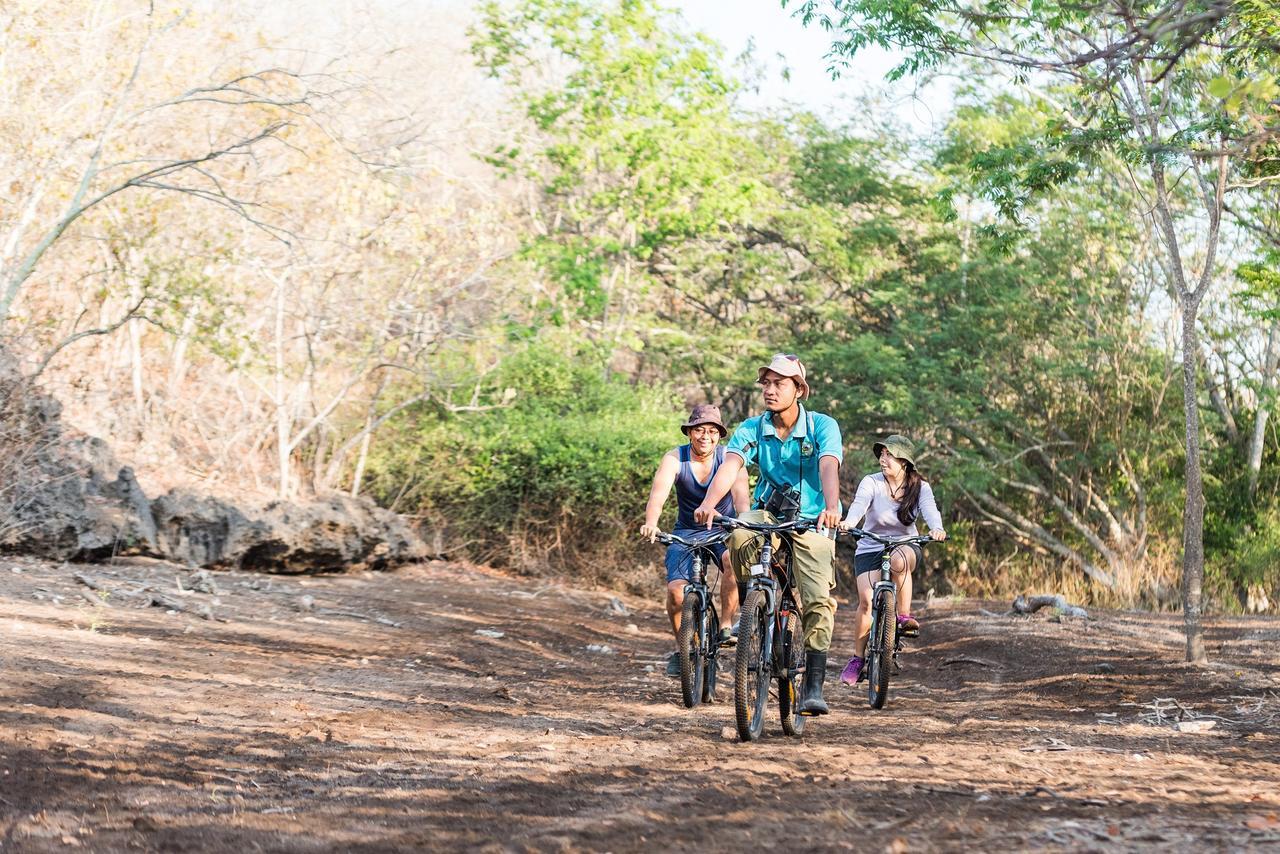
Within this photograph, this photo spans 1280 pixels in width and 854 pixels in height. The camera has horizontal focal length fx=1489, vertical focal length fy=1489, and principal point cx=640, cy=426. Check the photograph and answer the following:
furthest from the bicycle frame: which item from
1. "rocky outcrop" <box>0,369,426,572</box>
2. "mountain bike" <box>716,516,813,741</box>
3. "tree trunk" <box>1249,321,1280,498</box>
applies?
"tree trunk" <box>1249,321,1280,498</box>

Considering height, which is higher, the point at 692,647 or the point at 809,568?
the point at 809,568

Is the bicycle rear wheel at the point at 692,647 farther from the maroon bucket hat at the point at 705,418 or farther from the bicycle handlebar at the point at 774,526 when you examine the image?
the maroon bucket hat at the point at 705,418

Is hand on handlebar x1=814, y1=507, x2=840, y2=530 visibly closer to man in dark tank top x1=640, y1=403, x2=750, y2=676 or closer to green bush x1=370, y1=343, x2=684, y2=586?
man in dark tank top x1=640, y1=403, x2=750, y2=676

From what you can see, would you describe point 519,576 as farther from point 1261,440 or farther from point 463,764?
point 463,764

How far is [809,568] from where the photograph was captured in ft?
26.3

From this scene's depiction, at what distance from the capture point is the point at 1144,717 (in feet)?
30.5

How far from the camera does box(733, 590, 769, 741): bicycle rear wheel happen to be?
749 centimetres

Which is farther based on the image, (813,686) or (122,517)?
(122,517)

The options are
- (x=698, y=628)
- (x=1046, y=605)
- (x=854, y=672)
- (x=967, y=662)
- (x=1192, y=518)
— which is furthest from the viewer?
(x=1046, y=605)

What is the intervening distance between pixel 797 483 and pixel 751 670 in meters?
1.15

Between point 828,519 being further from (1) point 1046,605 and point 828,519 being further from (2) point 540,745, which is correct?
(1) point 1046,605

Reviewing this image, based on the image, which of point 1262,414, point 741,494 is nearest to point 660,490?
point 741,494

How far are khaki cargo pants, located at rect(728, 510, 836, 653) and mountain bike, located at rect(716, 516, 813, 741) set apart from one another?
6cm

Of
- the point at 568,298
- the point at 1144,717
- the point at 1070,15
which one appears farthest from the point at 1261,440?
the point at 1144,717
